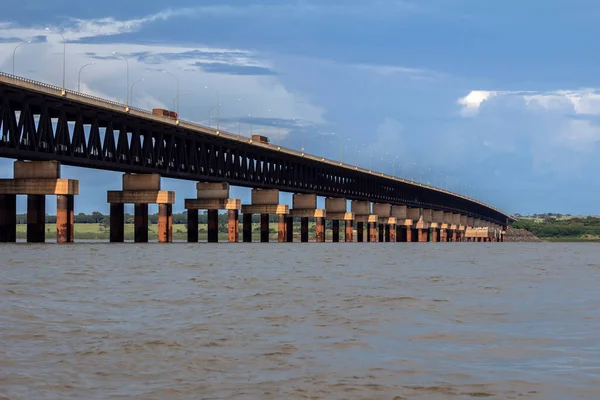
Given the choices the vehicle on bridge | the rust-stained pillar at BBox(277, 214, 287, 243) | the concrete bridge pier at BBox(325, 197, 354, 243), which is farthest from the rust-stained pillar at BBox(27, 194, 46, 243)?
the concrete bridge pier at BBox(325, 197, 354, 243)

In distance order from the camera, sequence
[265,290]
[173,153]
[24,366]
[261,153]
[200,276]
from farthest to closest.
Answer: [261,153] < [173,153] < [200,276] < [265,290] < [24,366]

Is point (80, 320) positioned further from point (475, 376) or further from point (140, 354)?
point (475, 376)

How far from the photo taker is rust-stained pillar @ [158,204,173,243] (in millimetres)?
119938

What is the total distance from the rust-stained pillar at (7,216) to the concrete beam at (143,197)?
19802 millimetres

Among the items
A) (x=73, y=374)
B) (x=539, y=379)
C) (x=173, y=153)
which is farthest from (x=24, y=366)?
(x=173, y=153)

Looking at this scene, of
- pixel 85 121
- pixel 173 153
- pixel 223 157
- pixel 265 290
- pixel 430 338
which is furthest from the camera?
pixel 223 157

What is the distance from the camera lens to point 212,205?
139m

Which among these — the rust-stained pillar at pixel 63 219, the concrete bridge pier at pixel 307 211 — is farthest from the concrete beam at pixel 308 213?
the rust-stained pillar at pixel 63 219

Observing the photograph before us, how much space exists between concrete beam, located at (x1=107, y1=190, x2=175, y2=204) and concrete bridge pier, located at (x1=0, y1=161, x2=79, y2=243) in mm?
17401

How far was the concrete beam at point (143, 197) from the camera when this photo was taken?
388 feet

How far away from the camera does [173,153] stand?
129 m

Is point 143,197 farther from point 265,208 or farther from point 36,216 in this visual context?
point 265,208

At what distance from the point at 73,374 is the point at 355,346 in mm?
6023

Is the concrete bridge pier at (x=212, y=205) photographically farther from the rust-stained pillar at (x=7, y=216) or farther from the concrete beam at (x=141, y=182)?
the rust-stained pillar at (x=7, y=216)
